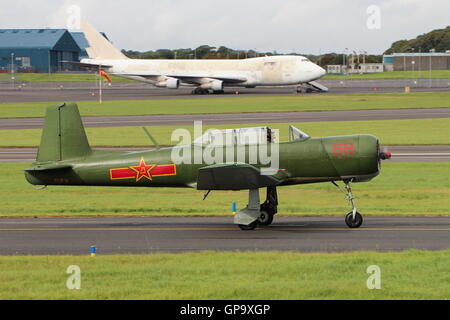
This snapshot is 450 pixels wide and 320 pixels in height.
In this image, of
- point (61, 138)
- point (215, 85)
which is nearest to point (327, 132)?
point (61, 138)

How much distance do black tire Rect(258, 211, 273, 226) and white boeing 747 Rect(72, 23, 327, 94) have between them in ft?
218

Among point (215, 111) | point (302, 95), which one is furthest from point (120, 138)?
point (302, 95)

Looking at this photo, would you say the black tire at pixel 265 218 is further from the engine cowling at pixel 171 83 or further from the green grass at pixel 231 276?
the engine cowling at pixel 171 83

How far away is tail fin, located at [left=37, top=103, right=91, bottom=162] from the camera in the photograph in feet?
62.2

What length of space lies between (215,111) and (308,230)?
4429 cm

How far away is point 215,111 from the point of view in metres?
61.8

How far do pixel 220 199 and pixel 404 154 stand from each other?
13742 millimetres

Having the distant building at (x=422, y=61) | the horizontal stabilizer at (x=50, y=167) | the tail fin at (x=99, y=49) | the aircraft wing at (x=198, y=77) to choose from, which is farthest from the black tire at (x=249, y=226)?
the distant building at (x=422, y=61)

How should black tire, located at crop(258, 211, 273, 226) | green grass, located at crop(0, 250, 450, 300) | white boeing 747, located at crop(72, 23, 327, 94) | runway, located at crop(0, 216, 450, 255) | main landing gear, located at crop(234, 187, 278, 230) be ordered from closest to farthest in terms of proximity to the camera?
green grass, located at crop(0, 250, 450, 300) < runway, located at crop(0, 216, 450, 255) < main landing gear, located at crop(234, 187, 278, 230) < black tire, located at crop(258, 211, 273, 226) < white boeing 747, located at crop(72, 23, 327, 94)

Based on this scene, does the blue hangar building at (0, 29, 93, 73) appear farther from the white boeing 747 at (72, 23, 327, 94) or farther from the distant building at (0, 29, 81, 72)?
Answer: the white boeing 747 at (72, 23, 327, 94)

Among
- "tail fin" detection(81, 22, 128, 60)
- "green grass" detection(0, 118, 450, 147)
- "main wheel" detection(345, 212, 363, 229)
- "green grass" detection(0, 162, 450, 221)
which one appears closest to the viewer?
"main wheel" detection(345, 212, 363, 229)

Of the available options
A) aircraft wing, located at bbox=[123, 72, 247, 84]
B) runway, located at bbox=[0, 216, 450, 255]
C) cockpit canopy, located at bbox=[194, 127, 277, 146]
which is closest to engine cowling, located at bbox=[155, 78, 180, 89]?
aircraft wing, located at bbox=[123, 72, 247, 84]

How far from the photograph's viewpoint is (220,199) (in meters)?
24.4

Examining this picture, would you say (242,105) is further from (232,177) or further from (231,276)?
(231,276)
